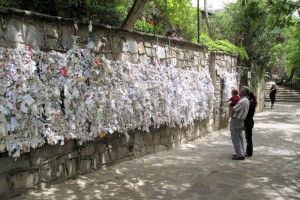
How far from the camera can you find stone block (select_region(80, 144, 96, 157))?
574 centimetres

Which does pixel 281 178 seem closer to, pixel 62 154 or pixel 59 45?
pixel 62 154

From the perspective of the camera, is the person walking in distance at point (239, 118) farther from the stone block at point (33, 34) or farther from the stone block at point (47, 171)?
the stone block at point (33, 34)

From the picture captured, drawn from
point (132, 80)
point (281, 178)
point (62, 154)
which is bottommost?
point (281, 178)

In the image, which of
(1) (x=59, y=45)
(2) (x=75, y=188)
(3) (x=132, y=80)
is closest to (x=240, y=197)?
(2) (x=75, y=188)

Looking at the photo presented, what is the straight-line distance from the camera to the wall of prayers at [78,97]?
4480 mm

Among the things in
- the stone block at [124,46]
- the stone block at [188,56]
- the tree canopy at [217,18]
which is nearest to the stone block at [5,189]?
the stone block at [124,46]

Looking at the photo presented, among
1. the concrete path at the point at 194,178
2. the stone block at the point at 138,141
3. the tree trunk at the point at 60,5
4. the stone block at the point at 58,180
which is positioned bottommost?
the concrete path at the point at 194,178

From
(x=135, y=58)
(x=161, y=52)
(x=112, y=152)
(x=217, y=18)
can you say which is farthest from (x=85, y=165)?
(x=217, y=18)

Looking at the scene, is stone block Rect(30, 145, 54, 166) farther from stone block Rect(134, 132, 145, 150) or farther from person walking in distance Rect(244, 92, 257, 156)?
person walking in distance Rect(244, 92, 257, 156)

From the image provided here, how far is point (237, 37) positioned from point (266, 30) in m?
1.53

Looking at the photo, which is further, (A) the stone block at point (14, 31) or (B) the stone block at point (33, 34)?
(B) the stone block at point (33, 34)

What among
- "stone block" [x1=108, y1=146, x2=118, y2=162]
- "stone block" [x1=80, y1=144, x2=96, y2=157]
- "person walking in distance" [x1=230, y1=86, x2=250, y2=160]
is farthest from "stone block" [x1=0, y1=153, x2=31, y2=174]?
"person walking in distance" [x1=230, y1=86, x2=250, y2=160]

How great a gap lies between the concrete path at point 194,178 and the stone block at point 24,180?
0.11 m

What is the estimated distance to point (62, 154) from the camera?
535cm
